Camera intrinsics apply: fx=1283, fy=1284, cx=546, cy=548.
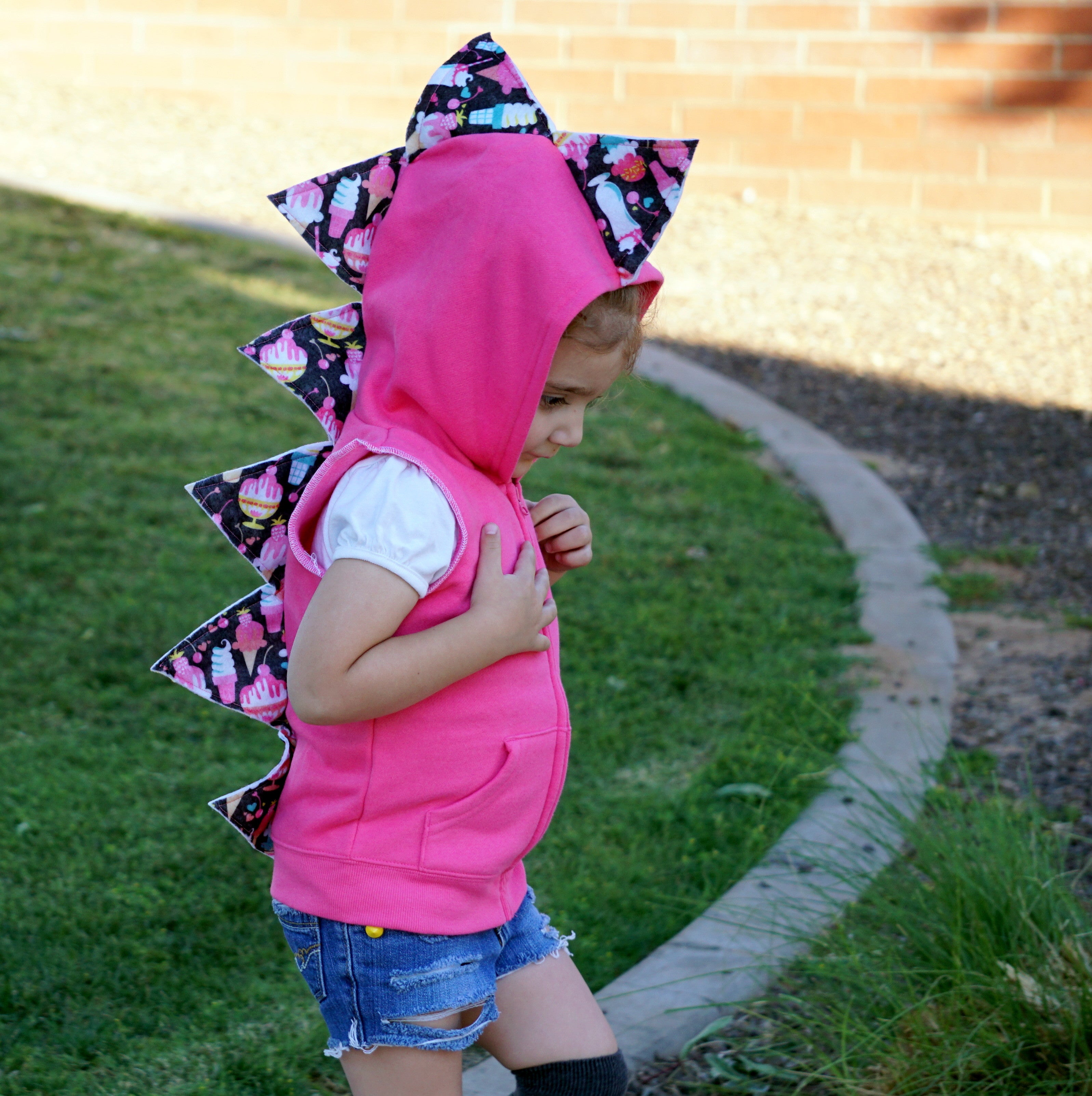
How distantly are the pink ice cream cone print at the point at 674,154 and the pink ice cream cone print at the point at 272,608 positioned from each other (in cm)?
84

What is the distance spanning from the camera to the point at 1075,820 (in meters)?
3.05

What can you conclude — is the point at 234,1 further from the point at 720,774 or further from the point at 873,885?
the point at 873,885

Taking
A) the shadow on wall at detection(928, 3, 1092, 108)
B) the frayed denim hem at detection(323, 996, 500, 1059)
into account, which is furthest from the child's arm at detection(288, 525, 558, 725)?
the shadow on wall at detection(928, 3, 1092, 108)

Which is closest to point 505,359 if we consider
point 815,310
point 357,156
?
point 815,310

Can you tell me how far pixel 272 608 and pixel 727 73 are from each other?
7902 mm

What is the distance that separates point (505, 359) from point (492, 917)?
75 cm

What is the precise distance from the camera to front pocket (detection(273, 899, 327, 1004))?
1710 millimetres

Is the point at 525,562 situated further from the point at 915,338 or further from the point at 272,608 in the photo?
the point at 915,338

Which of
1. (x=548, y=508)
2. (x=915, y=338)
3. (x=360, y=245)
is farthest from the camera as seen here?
(x=915, y=338)

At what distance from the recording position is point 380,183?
1838mm

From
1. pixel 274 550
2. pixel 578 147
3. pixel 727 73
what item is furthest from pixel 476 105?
pixel 727 73

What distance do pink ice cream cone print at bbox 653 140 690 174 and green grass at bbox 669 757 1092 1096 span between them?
1260mm

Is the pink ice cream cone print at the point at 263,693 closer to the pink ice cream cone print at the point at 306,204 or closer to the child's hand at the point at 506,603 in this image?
the child's hand at the point at 506,603

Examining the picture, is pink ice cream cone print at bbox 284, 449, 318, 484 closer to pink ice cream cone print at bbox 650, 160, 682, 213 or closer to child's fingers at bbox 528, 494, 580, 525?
child's fingers at bbox 528, 494, 580, 525
